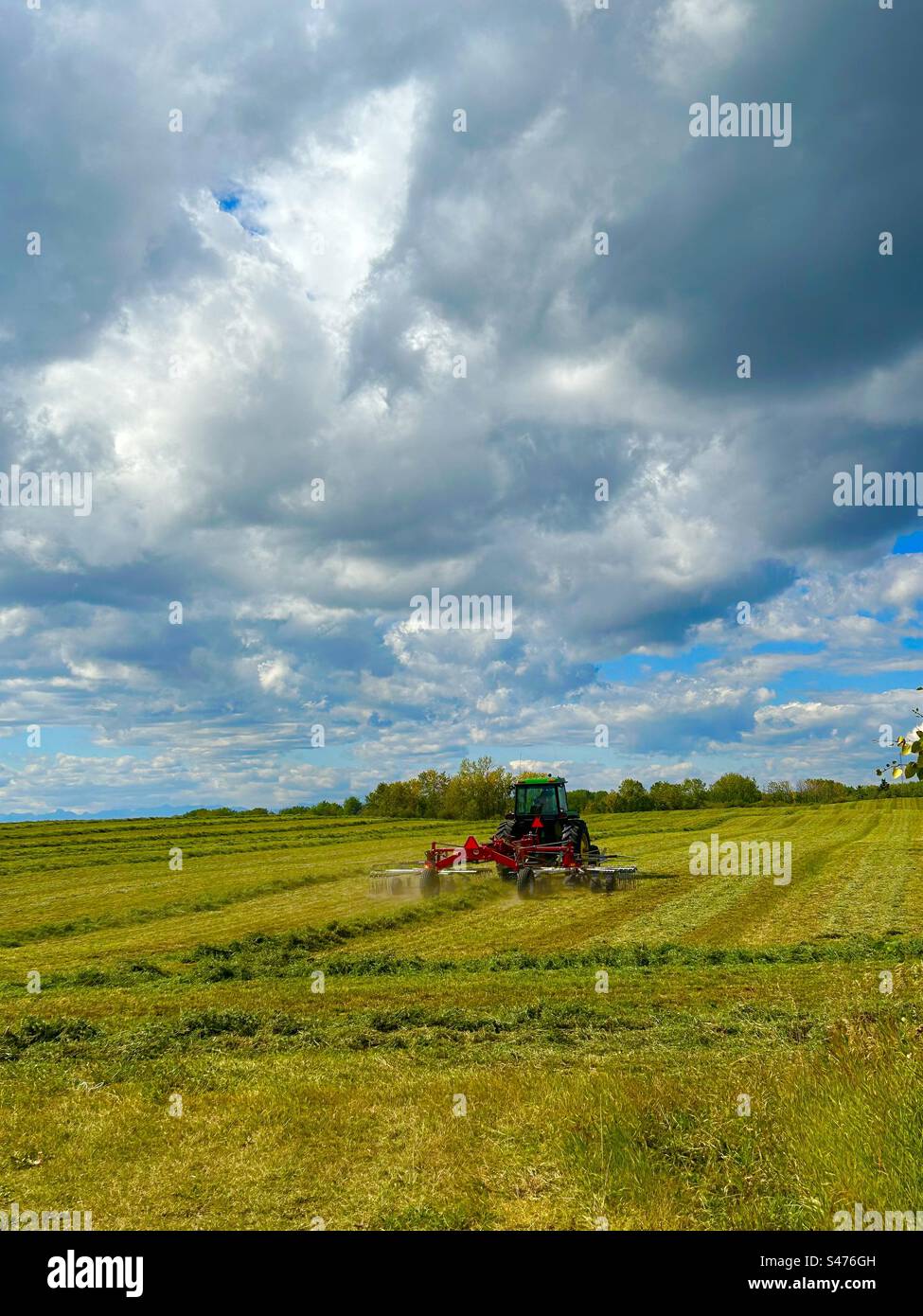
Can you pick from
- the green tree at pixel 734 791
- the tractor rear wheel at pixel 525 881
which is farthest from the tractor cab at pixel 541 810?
the green tree at pixel 734 791

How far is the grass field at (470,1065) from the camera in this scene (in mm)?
5781

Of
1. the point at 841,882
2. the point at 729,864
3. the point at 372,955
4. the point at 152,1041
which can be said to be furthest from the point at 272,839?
the point at 152,1041

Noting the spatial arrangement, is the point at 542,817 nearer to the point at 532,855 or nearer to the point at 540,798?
the point at 540,798

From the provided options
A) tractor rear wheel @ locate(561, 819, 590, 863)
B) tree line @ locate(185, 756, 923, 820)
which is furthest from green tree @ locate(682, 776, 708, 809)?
tractor rear wheel @ locate(561, 819, 590, 863)

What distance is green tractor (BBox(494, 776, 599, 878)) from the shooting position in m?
26.2

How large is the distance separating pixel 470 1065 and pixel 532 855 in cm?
1605

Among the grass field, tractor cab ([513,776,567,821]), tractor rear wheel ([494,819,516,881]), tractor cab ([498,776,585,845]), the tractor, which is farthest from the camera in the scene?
tractor cab ([513,776,567,821])

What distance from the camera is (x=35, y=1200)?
6242mm

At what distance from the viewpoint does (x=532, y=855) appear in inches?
983

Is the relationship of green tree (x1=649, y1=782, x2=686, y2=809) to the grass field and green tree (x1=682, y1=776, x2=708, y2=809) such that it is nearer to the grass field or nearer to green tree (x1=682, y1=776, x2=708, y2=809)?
green tree (x1=682, y1=776, x2=708, y2=809)

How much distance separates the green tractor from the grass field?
4.34 meters

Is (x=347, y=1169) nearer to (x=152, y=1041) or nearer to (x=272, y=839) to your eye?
(x=152, y=1041)

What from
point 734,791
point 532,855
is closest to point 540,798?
point 532,855
